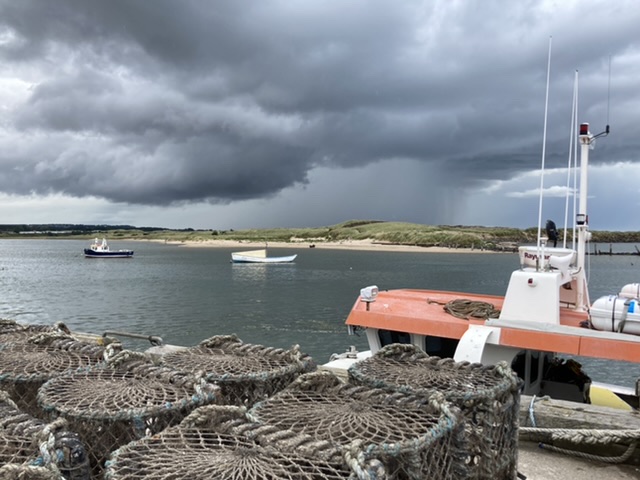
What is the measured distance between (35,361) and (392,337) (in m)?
6.24

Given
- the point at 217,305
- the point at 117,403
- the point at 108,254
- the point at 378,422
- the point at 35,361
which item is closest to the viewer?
the point at 378,422

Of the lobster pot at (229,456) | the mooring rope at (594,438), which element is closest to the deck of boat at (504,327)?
the mooring rope at (594,438)

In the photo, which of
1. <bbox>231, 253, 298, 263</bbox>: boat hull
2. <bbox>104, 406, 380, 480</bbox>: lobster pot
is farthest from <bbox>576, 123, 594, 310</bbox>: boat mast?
<bbox>231, 253, 298, 263</bbox>: boat hull

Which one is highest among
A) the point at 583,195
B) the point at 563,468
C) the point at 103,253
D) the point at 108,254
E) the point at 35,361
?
the point at 583,195

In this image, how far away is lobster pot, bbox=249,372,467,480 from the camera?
7.63 feet

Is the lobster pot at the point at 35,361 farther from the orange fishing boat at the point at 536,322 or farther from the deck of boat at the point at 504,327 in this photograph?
the deck of boat at the point at 504,327

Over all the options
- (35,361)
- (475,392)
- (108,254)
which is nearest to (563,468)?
(475,392)

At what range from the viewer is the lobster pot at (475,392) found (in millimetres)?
3041

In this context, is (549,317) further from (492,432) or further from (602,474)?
(492,432)

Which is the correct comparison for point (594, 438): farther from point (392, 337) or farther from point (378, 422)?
point (392, 337)

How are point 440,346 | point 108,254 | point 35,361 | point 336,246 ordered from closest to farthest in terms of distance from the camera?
point 35,361 < point 440,346 < point 108,254 < point 336,246

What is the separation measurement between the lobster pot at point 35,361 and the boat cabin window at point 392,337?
5.69m

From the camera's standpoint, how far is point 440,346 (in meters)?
8.56

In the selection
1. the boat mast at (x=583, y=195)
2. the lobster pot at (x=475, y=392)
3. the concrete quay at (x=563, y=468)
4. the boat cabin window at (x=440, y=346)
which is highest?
the boat mast at (x=583, y=195)
